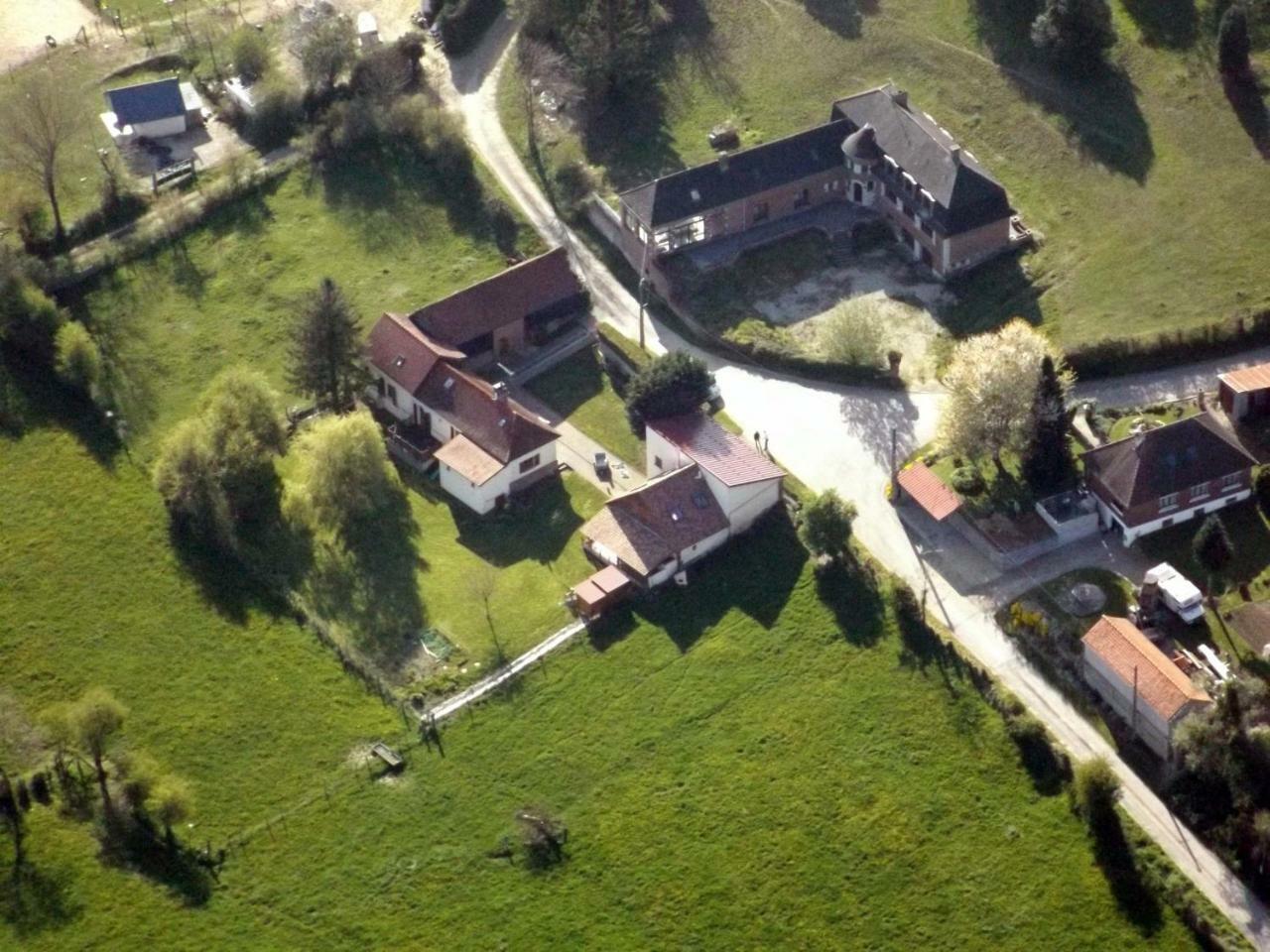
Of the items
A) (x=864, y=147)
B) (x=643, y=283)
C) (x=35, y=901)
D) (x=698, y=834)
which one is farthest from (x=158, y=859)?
(x=864, y=147)

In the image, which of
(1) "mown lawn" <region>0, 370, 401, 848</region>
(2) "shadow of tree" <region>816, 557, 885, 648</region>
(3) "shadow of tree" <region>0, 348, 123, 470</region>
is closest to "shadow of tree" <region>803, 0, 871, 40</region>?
(2) "shadow of tree" <region>816, 557, 885, 648</region>

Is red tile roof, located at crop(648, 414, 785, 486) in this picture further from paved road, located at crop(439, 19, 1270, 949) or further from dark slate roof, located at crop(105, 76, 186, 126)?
dark slate roof, located at crop(105, 76, 186, 126)

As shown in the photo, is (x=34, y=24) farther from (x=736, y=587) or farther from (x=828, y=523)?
(x=828, y=523)

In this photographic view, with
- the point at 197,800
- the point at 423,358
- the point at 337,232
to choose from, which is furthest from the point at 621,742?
the point at 337,232

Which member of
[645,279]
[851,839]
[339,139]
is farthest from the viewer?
[339,139]

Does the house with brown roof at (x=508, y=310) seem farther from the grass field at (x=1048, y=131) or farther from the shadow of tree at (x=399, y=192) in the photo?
the grass field at (x=1048, y=131)

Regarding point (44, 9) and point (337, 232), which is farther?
point (44, 9)

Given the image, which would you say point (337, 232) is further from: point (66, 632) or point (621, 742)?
point (621, 742)
